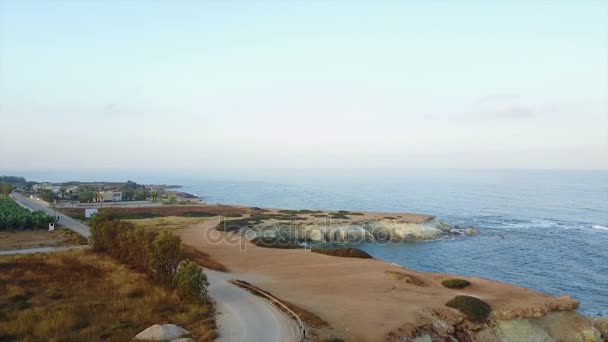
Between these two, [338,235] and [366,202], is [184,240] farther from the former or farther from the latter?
[366,202]

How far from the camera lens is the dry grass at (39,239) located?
149 ft

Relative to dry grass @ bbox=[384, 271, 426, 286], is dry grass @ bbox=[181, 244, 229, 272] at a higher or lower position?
higher

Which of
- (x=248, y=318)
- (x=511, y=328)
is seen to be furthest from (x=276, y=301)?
(x=511, y=328)

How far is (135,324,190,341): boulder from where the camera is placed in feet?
57.9

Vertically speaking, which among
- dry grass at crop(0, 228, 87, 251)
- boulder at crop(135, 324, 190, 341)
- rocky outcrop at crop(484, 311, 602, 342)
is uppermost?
boulder at crop(135, 324, 190, 341)

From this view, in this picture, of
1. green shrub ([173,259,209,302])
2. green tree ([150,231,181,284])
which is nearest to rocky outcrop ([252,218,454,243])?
green tree ([150,231,181,284])

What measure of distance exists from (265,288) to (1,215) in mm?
51060

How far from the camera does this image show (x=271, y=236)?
63.4 meters

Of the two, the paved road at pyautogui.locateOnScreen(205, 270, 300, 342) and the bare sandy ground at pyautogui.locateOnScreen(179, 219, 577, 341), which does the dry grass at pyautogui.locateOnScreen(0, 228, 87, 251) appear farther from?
the paved road at pyautogui.locateOnScreen(205, 270, 300, 342)

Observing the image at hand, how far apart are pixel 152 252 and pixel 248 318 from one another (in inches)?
447

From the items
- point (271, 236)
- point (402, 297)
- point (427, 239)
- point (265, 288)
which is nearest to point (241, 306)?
point (265, 288)

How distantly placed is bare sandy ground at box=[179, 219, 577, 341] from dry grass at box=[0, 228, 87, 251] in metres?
17.2

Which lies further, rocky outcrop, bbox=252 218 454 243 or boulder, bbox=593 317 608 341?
rocky outcrop, bbox=252 218 454 243

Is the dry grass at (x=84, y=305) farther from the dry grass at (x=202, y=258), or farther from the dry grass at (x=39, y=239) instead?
the dry grass at (x=39, y=239)
